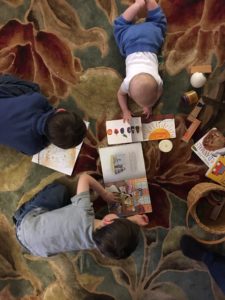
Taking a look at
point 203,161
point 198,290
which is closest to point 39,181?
point 203,161

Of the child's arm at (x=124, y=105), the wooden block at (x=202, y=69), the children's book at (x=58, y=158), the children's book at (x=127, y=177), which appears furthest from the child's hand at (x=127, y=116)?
the wooden block at (x=202, y=69)

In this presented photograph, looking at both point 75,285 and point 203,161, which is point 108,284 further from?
point 203,161

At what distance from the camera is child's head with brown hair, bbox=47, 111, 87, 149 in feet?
4.38

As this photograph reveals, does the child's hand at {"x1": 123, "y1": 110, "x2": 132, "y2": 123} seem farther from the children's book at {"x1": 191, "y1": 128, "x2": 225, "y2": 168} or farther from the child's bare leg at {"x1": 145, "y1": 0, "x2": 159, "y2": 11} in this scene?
the child's bare leg at {"x1": 145, "y1": 0, "x2": 159, "y2": 11}

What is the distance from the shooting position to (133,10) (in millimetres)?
1582

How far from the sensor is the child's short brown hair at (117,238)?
1251mm

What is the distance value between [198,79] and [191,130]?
9.6 inches

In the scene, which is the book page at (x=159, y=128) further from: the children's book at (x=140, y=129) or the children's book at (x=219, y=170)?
the children's book at (x=219, y=170)

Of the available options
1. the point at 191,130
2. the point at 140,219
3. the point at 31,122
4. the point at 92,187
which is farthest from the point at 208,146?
the point at 31,122

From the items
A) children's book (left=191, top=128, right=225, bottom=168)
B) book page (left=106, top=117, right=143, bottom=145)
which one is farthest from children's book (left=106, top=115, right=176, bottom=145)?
children's book (left=191, top=128, right=225, bottom=168)

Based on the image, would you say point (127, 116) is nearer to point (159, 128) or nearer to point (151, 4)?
point (159, 128)

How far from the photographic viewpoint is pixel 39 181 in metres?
1.67

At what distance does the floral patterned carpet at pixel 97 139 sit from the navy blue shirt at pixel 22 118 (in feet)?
0.59

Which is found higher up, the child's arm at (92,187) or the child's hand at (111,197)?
the child's arm at (92,187)
